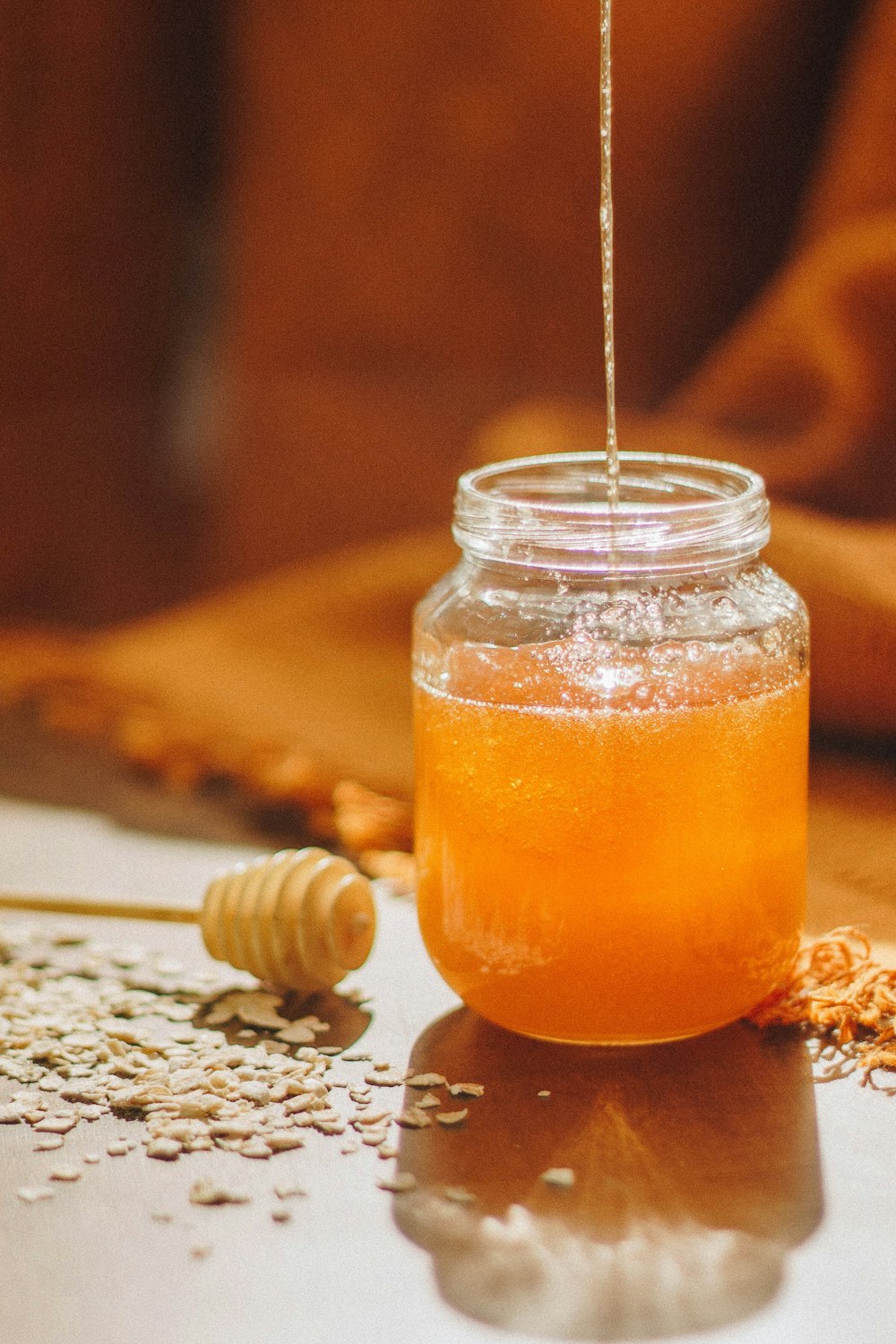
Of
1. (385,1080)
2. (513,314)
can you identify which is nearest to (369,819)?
(385,1080)

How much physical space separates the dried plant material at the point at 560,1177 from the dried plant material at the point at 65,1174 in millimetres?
225

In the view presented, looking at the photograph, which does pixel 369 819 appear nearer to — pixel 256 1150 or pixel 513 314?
pixel 256 1150

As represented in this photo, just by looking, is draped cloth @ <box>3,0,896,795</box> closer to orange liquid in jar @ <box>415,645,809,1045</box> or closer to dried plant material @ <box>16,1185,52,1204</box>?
orange liquid in jar @ <box>415,645,809,1045</box>

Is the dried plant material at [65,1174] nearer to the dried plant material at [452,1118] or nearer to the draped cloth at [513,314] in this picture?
the dried plant material at [452,1118]


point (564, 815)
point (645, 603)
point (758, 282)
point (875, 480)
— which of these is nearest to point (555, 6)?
point (758, 282)

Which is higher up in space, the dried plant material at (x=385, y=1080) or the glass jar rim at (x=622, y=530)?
the glass jar rim at (x=622, y=530)

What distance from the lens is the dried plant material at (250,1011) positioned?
3.08 ft

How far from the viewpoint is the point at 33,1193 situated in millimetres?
770

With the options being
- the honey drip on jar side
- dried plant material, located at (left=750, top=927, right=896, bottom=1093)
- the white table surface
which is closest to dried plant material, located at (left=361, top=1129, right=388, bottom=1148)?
the white table surface

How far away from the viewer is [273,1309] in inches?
26.9

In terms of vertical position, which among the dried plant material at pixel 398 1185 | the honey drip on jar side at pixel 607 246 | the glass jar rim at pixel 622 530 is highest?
the honey drip on jar side at pixel 607 246

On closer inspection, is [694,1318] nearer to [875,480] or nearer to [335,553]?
[875,480]

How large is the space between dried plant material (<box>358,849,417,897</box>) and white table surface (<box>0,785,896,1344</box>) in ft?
0.70

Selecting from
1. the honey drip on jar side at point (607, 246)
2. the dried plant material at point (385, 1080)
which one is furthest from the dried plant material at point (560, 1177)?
the honey drip on jar side at point (607, 246)
